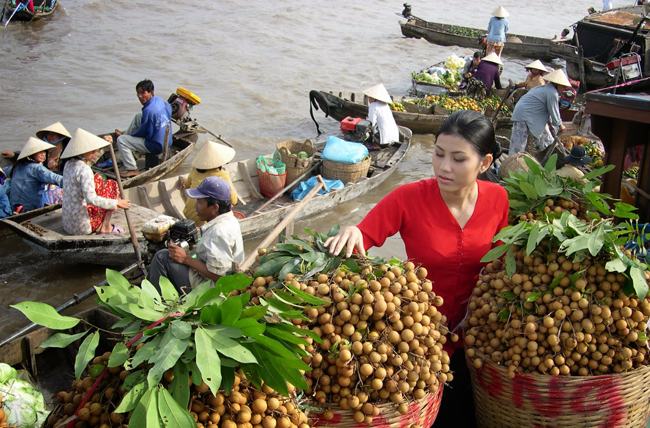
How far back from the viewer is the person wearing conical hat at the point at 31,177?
21.1 feet

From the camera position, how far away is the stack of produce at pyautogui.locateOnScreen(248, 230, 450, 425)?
2051 millimetres

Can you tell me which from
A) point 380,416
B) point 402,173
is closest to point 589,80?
point 402,173

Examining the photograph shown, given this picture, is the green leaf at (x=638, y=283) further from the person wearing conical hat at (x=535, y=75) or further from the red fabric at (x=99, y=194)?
the person wearing conical hat at (x=535, y=75)

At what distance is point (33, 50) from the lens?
16.2 metres

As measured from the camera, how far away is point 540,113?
8.53 metres

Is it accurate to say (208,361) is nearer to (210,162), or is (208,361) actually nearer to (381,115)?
(210,162)

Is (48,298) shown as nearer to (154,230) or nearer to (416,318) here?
(154,230)

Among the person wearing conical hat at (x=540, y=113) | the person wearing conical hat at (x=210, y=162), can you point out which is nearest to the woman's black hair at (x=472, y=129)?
the person wearing conical hat at (x=210, y=162)

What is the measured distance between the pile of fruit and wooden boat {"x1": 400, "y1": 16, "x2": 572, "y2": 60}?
1655 cm

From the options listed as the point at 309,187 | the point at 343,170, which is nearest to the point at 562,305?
the point at 309,187

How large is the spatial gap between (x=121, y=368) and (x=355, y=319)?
75cm

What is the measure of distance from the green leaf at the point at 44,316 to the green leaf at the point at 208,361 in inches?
16.4

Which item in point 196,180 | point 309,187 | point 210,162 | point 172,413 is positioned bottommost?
point 309,187

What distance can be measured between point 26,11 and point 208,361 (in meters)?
18.2
